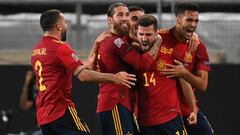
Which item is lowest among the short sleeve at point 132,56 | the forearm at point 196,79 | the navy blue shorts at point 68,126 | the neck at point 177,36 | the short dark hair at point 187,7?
the navy blue shorts at point 68,126

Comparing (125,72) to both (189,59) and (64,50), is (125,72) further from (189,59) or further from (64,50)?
(189,59)

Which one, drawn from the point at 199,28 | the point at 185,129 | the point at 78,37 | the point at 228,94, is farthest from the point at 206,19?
the point at 185,129

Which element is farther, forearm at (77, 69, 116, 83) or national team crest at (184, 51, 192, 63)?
national team crest at (184, 51, 192, 63)

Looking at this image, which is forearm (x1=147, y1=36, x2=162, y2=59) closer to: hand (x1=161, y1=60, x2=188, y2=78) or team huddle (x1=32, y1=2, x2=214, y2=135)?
team huddle (x1=32, y1=2, x2=214, y2=135)

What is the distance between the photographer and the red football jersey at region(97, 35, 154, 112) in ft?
29.4

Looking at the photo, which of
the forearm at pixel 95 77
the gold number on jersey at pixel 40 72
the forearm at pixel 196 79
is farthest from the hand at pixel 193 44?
the gold number on jersey at pixel 40 72

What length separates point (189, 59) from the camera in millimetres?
9664

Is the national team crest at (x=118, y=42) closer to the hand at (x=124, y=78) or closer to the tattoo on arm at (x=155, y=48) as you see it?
→ the tattoo on arm at (x=155, y=48)

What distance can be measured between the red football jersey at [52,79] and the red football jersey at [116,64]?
0.40 m

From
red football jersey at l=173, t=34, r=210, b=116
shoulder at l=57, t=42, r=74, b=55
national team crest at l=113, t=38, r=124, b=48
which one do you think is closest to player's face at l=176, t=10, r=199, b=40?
red football jersey at l=173, t=34, r=210, b=116

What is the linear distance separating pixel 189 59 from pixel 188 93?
1.33 feet

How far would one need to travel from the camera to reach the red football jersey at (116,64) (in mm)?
8969

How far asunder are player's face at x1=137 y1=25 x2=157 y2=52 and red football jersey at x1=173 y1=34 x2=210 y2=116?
1.67 feet

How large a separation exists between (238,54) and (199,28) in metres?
0.83
